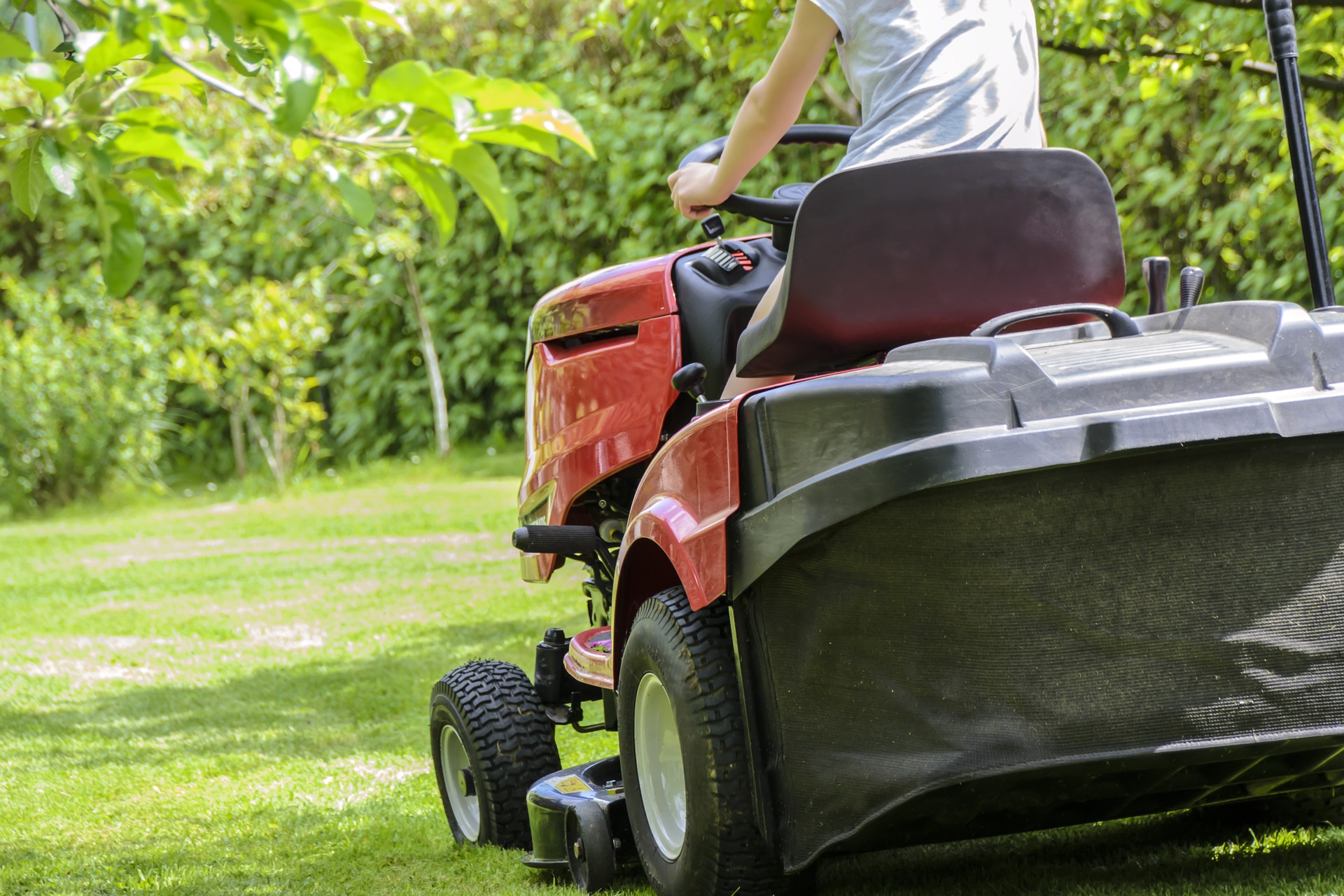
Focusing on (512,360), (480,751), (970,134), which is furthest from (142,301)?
(970,134)

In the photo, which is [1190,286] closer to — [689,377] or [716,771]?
[689,377]

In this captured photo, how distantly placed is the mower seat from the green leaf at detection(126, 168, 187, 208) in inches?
33.5

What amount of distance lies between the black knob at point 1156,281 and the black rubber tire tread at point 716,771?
34.4 inches

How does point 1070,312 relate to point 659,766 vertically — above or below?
above

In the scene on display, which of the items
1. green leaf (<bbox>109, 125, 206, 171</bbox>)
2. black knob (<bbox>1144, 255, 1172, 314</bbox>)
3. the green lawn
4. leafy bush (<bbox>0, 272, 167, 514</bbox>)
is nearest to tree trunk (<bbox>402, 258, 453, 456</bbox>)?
leafy bush (<bbox>0, 272, 167, 514</bbox>)

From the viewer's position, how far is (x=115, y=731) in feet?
15.6

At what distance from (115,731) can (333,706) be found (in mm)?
687

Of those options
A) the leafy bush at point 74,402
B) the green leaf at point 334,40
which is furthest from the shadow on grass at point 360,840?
the leafy bush at point 74,402

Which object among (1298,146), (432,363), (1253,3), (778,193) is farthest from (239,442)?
(1298,146)

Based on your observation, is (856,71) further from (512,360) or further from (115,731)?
(512,360)

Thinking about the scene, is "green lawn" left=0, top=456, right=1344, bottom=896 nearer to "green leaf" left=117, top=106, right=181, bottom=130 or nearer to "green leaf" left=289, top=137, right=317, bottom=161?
"green leaf" left=289, top=137, right=317, bottom=161

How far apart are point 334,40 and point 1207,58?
4.23 meters

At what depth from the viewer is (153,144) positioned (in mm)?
1371

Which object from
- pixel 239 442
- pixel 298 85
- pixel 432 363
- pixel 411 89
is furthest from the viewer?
pixel 239 442
